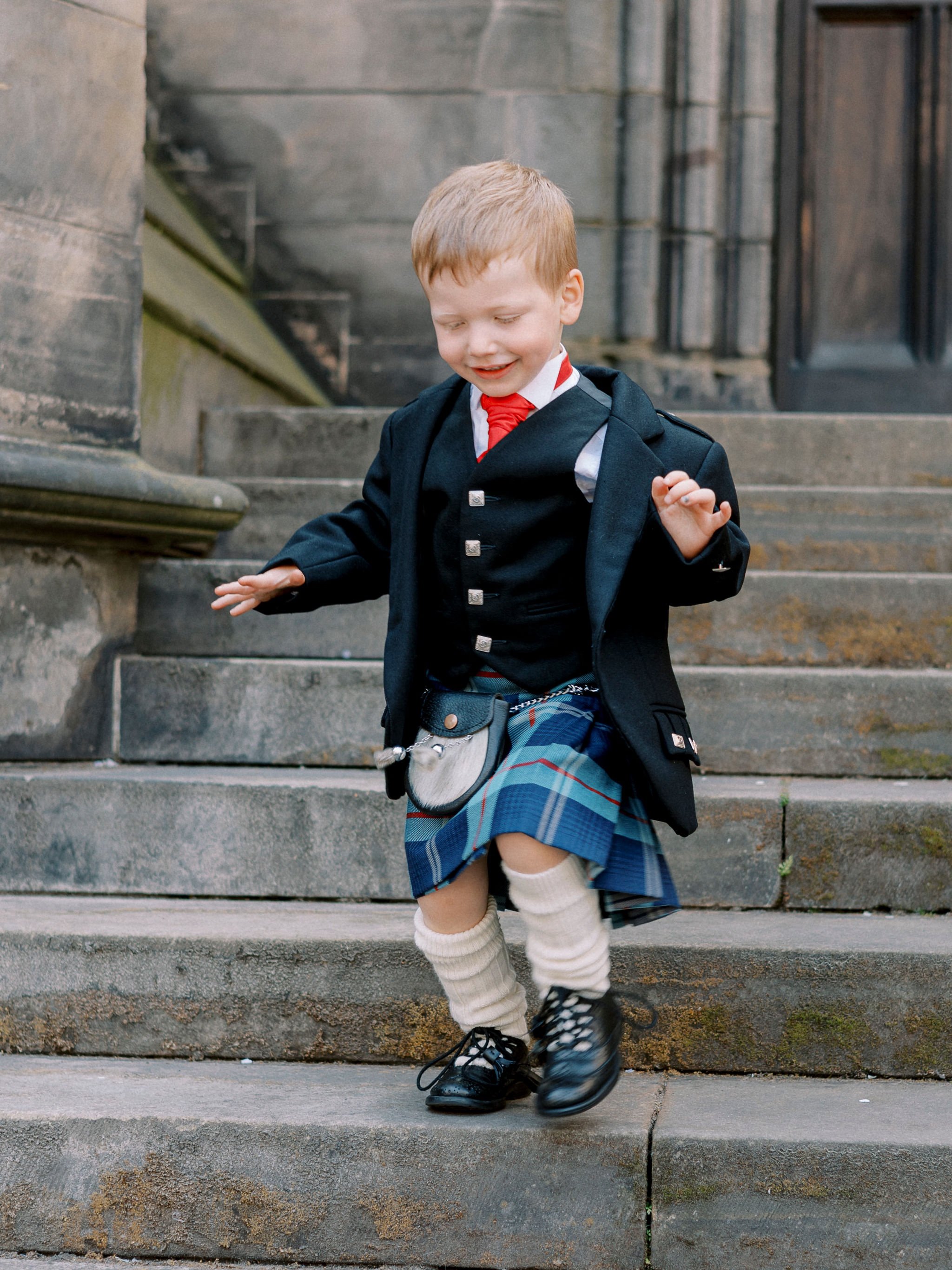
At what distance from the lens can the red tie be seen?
6.33 ft

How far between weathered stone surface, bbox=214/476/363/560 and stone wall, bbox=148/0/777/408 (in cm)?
145

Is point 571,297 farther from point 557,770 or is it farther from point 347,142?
point 347,142

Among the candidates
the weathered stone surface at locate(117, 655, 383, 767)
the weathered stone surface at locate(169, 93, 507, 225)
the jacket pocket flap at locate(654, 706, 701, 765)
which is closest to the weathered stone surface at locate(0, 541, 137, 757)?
the weathered stone surface at locate(117, 655, 383, 767)

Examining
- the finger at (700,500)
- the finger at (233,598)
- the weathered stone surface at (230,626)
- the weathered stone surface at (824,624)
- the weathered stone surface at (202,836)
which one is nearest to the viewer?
the finger at (700,500)

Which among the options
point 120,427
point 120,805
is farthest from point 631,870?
point 120,427

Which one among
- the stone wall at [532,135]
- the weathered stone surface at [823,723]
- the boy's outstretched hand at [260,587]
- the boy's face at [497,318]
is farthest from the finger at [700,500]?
the stone wall at [532,135]

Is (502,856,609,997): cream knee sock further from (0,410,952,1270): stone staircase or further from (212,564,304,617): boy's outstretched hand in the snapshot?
(212,564,304,617): boy's outstretched hand

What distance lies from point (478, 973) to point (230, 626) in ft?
5.29

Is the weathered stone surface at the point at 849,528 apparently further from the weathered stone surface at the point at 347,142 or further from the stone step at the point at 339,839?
the weathered stone surface at the point at 347,142

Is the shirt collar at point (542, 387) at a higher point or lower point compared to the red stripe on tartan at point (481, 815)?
higher

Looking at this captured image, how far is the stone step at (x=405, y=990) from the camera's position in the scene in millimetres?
2199

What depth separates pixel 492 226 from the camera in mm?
1759

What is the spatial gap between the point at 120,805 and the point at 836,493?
6.87 ft

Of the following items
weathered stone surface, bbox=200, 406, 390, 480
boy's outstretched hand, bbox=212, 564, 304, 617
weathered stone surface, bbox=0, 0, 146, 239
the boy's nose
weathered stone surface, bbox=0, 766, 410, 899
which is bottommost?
weathered stone surface, bbox=0, 766, 410, 899
